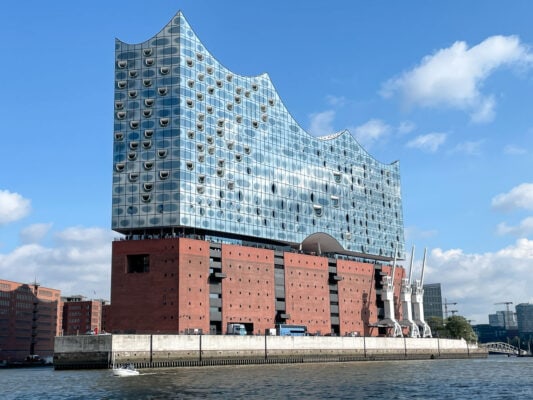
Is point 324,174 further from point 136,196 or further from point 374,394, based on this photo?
point 374,394

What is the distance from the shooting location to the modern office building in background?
120m

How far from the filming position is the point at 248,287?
13062 cm

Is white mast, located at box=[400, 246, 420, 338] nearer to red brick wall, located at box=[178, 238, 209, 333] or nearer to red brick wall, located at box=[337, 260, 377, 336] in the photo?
red brick wall, located at box=[337, 260, 377, 336]

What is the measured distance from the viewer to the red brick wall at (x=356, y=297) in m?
155

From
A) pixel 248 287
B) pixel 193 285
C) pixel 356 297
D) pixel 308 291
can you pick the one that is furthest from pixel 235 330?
pixel 356 297

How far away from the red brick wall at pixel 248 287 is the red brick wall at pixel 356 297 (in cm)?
2484

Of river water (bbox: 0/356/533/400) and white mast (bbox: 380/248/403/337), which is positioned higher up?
white mast (bbox: 380/248/403/337)

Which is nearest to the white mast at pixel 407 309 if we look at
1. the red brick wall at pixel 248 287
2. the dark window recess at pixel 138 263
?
the red brick wall at pixel 248 287

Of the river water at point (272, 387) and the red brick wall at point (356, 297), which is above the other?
the red brick wall at point (356, 297)

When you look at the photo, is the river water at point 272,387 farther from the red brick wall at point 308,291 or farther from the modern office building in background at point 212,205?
the red brick wall at point 308,291

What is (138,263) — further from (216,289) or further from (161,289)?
(216,289)

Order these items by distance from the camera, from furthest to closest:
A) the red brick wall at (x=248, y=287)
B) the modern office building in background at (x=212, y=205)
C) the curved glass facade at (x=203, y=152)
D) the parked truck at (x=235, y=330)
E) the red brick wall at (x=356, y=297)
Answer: the red brick wall at (x=356, y=297), the red brick wall at (x=248, y=287), the curved glass facade at (x=203, y=152), the parked truck at (x=235, y=330), the modern office building in background at (x=212, y=205)

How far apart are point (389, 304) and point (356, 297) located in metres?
10.6

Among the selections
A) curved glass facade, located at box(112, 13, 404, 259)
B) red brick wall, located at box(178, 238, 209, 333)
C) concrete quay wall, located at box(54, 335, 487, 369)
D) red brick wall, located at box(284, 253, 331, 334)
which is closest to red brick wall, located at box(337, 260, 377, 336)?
red brick wall, located at box(284, 253, 331, 334)
